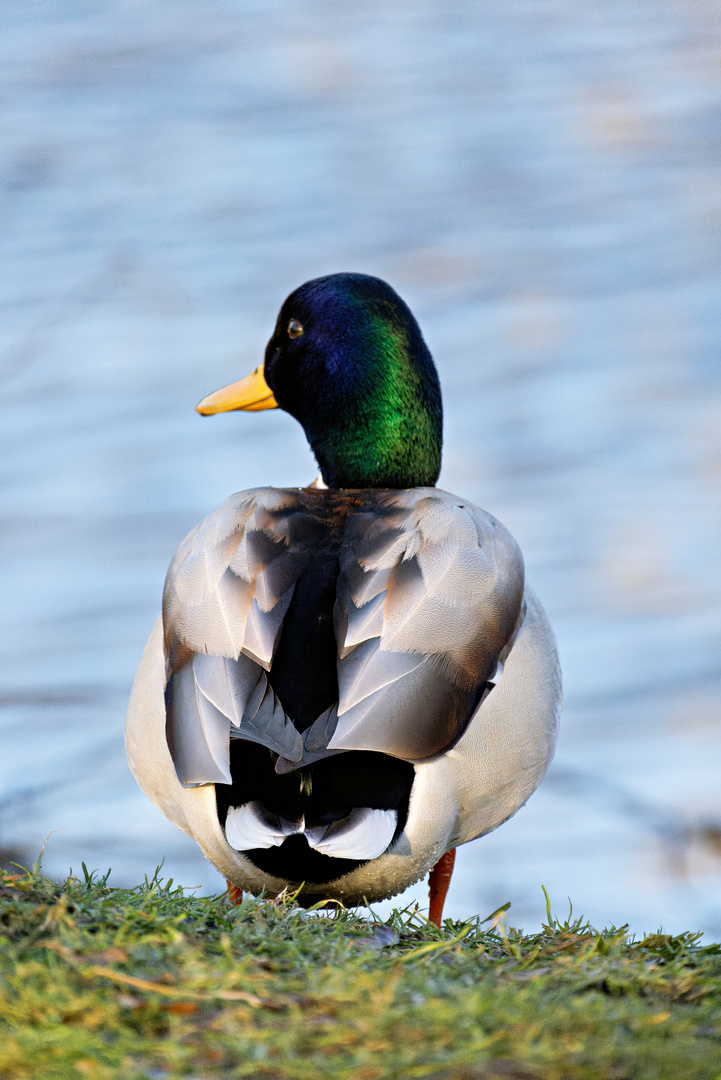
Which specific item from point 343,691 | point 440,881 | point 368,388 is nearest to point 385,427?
point 368,388

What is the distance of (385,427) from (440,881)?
1.47 metres

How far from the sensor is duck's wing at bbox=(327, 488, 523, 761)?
2.80 metres

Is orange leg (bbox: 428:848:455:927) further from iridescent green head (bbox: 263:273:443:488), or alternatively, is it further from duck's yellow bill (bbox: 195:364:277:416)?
duck's yellow bill (bbox: 195:364:277:416)

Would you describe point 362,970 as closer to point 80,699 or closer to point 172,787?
point 172,787

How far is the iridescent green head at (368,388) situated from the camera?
4242mm

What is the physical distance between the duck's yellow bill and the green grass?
8.11 feet

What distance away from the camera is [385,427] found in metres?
4.23

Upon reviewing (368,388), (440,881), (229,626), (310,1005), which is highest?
(368,388)

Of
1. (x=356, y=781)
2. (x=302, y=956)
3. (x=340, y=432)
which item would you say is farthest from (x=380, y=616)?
(x=340, y=432)

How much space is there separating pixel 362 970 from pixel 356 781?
0.82 metres

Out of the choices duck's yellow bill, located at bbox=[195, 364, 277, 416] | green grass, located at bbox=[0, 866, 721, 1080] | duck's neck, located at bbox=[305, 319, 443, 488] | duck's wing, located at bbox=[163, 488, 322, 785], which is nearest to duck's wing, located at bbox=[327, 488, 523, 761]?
duck's wing, located at bbox=[163, 488, 322, 785]

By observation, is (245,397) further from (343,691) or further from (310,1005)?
(310,1005)

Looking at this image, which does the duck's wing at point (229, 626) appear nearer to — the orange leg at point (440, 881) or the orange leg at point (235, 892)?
the orange leg at point (235, 892)

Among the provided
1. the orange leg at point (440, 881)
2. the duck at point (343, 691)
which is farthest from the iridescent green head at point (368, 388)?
the orange leg at point (440, 881)
